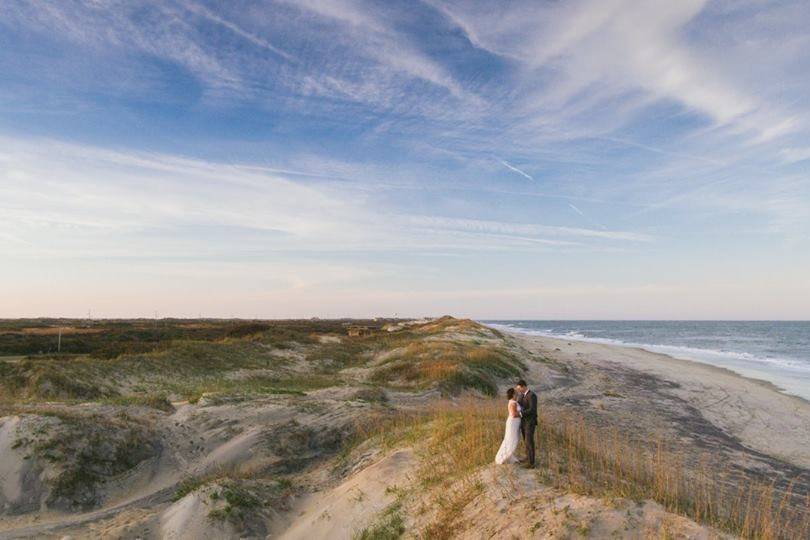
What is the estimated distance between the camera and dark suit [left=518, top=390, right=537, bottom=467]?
9023 millimetres

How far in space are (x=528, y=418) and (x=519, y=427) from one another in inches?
11.0

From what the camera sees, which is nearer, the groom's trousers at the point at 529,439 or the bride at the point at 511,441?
the groom's trousers at the point at 529,439

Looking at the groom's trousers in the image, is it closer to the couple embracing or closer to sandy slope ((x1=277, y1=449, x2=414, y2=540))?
the couple embracing

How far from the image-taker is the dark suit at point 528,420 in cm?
902

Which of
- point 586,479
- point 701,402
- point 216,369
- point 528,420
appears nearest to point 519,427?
point 528,420

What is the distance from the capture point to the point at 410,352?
3769cm

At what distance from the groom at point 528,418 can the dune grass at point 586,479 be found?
34 cm

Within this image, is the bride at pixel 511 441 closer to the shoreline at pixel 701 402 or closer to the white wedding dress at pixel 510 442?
the white wedding dress at pixel 510 442

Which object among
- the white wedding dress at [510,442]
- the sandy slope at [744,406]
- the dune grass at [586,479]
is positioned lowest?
the sandy slope at [744,406]

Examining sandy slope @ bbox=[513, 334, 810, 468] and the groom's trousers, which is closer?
the groom's trousers

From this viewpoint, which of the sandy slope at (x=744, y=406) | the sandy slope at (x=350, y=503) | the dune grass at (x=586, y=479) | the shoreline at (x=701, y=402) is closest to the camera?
the dune grass at (x=586, y=479)

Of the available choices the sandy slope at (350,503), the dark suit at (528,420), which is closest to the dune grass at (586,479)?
the dark suit at (528,420)

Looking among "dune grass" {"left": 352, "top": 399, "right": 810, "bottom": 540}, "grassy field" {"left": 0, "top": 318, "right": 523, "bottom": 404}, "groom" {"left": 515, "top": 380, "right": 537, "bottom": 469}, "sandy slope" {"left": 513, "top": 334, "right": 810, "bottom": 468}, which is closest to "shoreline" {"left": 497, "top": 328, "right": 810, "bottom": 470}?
"sandy slope" {"left": 513, "top": 334, "right": 810, "bottom": 468}

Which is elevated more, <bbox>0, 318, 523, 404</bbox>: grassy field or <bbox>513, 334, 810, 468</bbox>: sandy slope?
<bbox>0, 318, 523, 404</bbox>: grassy field
